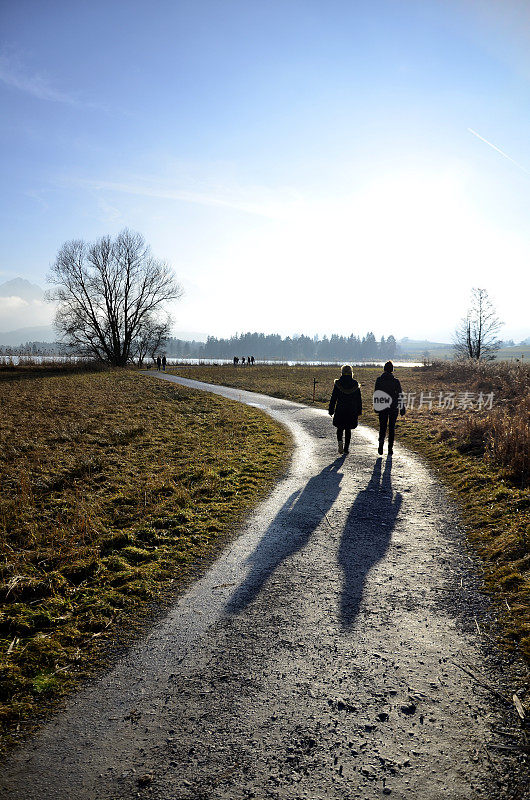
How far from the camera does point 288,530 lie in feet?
22.2

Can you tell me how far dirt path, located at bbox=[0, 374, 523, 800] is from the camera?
2.63 m

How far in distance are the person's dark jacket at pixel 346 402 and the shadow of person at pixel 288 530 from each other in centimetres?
193

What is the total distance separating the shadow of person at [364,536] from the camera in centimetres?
479

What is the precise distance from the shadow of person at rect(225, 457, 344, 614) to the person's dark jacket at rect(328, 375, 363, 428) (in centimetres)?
193

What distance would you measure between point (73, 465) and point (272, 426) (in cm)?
763

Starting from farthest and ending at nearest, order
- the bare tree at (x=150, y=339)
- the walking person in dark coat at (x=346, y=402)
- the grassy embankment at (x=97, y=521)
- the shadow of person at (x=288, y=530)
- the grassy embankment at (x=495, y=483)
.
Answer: the bare tree at (x=150, y=339), the walking person in dark coat at (x=346, y=402), the shadow of person at (x=288, y=530), the grassy embankment at (x=495, y=483), the grassy embankment at (x=97, y=521)

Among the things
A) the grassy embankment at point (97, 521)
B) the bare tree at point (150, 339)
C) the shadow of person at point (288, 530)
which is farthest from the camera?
the bare tree at point (150, 339)

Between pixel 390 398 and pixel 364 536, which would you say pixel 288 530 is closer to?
pixel 364 536

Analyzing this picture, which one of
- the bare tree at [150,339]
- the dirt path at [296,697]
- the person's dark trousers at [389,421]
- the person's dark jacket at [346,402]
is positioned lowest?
the dirt path at [296,697]

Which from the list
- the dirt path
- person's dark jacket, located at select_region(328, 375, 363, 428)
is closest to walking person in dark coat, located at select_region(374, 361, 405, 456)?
person's dark jacket, located at select_region(328, 375, 363, 428)

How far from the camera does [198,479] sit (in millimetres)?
9422

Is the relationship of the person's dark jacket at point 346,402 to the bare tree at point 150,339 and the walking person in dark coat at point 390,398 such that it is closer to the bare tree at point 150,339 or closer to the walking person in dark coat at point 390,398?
the walking person in dark coat at point 390,398

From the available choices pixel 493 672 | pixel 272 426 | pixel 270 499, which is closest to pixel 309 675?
pixel 493 672

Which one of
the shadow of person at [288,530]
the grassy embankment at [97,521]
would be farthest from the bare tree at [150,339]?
the shadow of person at [288,530]
